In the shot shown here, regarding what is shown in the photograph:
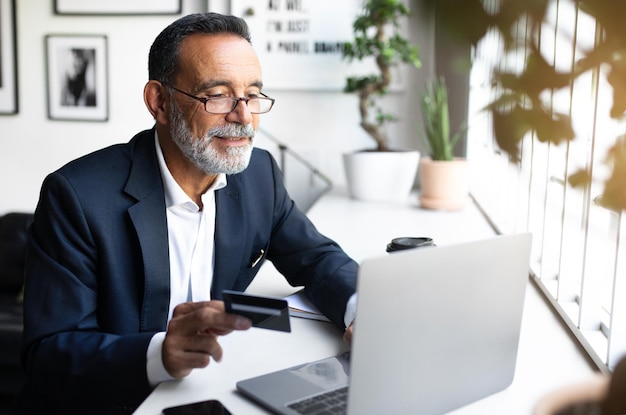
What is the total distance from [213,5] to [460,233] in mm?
1754

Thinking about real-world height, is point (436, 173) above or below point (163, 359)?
above

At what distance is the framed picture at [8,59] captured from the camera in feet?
11.0

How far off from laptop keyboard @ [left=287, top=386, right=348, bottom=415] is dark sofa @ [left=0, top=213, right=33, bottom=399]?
204 centimetres

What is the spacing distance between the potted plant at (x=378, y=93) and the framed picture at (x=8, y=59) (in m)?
1.69

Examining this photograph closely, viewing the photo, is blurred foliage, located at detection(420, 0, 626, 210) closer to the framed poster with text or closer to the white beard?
the white beard

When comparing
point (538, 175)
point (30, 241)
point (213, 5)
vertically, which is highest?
point (213, 5)

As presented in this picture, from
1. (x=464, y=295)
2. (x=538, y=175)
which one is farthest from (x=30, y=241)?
(x=538, y=175)

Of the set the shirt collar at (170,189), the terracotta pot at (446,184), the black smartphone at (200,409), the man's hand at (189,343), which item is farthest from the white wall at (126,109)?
the black smartphone at (200,409)

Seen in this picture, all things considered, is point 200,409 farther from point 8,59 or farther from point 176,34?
point 8,59

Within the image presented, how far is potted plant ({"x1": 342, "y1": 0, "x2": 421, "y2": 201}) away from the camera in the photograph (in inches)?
112

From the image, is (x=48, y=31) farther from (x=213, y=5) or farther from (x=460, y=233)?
(x=460, y=233)

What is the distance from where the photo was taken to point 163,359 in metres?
1.09

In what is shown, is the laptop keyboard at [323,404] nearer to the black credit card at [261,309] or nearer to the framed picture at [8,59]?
the black credit card at [261,309]

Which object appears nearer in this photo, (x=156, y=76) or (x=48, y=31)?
(x=156, y=76)
